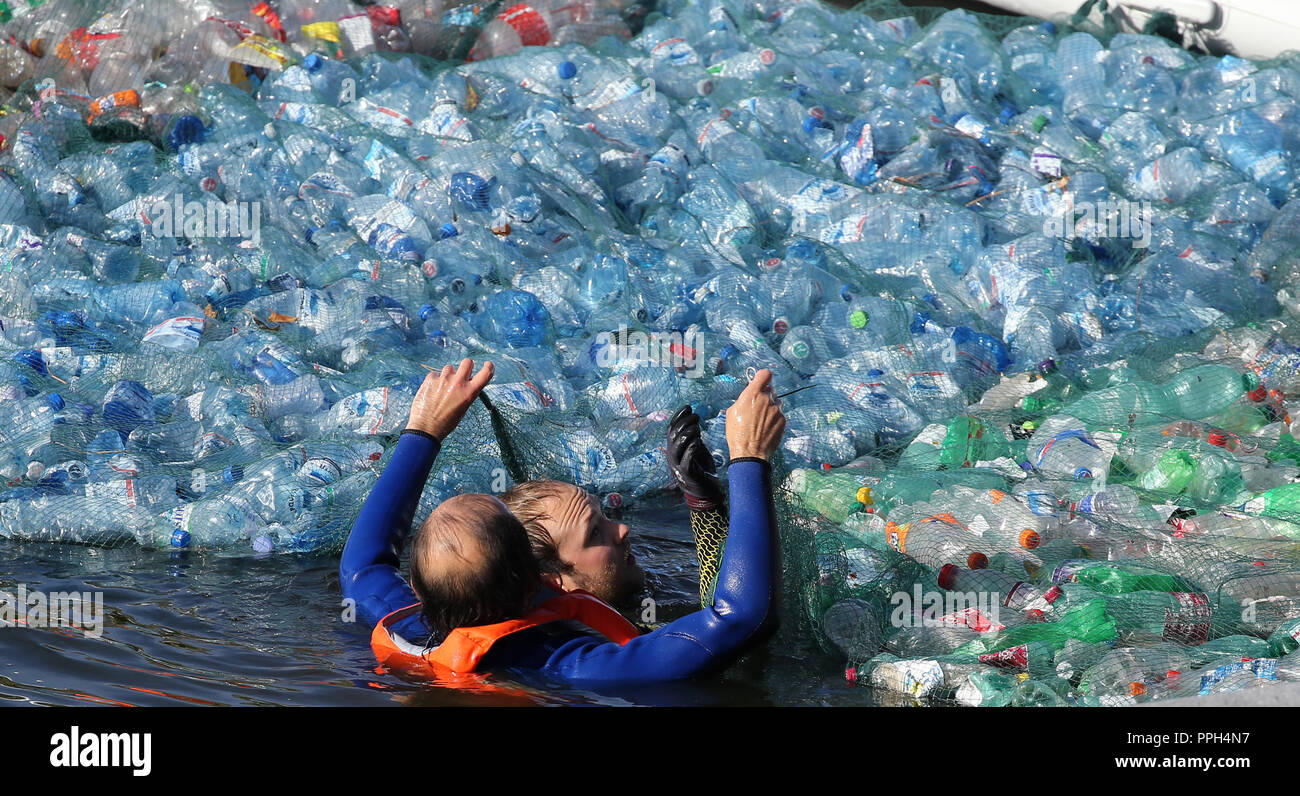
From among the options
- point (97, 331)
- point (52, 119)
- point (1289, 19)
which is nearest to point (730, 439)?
point (97, 331)

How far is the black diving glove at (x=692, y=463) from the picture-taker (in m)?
3.37

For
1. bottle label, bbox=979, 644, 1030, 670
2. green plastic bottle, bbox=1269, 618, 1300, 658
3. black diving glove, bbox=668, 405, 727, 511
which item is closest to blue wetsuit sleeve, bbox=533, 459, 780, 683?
black diving glove, bbox=668, 405, 727, 511

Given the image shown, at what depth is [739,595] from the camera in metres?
3.01

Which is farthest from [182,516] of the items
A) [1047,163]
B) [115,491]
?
[1047,163]

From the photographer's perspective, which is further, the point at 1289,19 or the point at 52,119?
the point at 1289,19

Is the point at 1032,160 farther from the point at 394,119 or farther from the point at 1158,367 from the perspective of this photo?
the point at 394,119

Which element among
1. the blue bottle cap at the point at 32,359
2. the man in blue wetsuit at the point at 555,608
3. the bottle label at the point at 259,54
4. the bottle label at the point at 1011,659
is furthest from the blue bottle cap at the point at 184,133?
the bottle label at the point at 1011,659

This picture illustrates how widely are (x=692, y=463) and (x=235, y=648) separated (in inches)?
59.6

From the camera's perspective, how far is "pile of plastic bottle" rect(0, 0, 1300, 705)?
3918 mm

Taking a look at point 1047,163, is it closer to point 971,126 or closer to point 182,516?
point 971,126

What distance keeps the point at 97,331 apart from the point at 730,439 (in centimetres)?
374

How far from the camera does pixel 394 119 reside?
288 inches

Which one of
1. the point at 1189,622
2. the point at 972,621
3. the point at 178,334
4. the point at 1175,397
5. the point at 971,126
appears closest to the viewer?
the point at 1189,622
